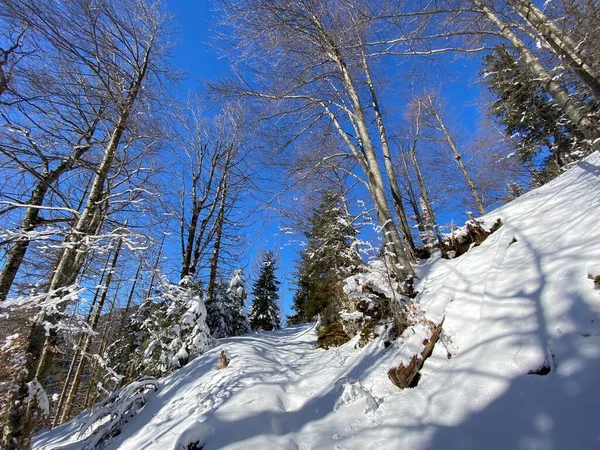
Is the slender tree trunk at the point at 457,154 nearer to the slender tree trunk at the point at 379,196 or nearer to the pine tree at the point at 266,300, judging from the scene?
the slender tree trunk at the point at 379,196

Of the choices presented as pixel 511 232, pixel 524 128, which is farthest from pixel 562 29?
pixel 524 128

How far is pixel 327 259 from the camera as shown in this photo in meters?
9.91

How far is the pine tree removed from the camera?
15531 mm

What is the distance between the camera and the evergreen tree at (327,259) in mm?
6183

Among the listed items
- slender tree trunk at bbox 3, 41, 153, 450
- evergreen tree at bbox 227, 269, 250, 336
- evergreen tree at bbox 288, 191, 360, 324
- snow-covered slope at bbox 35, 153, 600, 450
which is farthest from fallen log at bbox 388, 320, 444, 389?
evergreen tree at bbox 227, 269, 250, 336

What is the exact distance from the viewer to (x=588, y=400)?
4.85 ft

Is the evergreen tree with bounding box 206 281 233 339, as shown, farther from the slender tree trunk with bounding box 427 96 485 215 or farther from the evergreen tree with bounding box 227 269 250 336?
the slender tree trunk with bounding box 427 96 485 215

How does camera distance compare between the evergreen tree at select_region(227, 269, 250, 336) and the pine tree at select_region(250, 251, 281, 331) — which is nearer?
the evergreen tree at select_region(227, 269, 250, 336)

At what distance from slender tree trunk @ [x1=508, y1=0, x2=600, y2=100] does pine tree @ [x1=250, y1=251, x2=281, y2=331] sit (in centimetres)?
1456

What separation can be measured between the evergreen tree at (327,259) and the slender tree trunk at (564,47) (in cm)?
389

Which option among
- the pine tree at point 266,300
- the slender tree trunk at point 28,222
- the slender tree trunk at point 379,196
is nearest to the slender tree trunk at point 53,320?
the slender tree trunk at point 28,222

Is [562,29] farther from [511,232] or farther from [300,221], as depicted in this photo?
[300,221]

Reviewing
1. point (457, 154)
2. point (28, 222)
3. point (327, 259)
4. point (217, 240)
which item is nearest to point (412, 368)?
point (28, 222)

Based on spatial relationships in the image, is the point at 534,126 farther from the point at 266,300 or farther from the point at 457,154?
the point at 266,300
